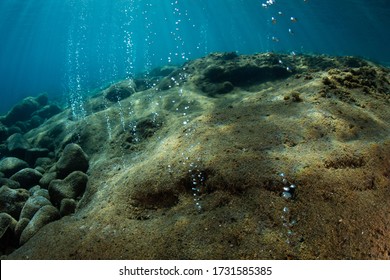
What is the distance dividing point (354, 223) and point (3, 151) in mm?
14639

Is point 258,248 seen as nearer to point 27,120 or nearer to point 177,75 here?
point 177,75

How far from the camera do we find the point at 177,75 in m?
13.4

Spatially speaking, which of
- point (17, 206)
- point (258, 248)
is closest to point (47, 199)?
point (17, 206)

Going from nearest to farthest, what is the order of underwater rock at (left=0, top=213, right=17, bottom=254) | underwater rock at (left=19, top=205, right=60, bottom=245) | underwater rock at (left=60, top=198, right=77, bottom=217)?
underwater rock at (left=19, top=205, right=60, bottom=245) → underwater rock at (left=0, top=213, right=17, bottom=254) → underwater rock at (left=60, top=198, right=77, bottom=217)

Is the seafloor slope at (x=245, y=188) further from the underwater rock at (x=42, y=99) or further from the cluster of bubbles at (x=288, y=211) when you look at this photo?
the underwater rock at (x=42, y=99)

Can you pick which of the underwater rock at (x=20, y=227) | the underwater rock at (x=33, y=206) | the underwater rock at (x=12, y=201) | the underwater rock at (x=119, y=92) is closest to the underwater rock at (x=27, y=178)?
the underwater rock at (x=12, y=201)

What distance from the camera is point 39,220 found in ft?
17.3

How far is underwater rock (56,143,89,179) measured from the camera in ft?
23.7

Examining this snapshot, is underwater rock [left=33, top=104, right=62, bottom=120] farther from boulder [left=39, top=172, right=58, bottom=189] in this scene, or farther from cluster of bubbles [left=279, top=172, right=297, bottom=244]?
cluster of bubbles [left=279, top=172, right=297, bottom=244]

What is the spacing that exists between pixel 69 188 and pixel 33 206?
0.78 meters

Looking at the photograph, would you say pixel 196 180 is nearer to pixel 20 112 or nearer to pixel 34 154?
pixel 34 154

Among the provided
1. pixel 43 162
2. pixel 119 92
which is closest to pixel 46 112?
pixel 119 92

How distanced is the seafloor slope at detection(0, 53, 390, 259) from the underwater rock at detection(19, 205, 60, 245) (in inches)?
0.7

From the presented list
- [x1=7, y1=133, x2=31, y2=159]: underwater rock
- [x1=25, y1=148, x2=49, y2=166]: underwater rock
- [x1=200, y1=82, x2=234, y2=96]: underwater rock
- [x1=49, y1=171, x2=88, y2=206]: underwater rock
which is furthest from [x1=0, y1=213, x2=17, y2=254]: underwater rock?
[x1=200, y1=82, x2=234, y2=96]: underwater rock
